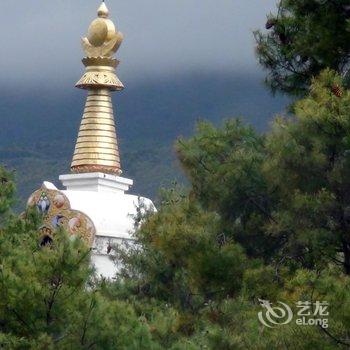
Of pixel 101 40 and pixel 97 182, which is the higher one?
pixel 101 40

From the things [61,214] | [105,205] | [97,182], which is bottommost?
[61,214]

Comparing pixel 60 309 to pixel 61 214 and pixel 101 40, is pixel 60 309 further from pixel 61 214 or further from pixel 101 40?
pixel 101 40

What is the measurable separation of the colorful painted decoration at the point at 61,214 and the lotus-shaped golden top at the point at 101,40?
5251 millimetres

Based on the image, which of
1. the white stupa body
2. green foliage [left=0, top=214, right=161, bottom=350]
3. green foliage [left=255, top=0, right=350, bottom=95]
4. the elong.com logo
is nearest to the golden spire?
the white stupa body

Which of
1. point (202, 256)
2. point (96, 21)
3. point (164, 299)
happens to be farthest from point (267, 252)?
point (96, 21)

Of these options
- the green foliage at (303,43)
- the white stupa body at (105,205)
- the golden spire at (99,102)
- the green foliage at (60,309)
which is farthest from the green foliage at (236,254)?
the golden spire at (99,102)

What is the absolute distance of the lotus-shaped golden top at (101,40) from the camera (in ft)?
134

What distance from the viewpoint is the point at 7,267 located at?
1744cm

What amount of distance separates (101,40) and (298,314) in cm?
2727

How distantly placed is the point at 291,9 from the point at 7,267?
149 inches

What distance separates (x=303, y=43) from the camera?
16.3 metres

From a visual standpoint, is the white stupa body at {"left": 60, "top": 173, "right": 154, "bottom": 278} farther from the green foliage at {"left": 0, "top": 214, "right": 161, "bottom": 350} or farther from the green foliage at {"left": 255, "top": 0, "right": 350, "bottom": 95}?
the green foliage at {"left": 255, "top": 0, "right": 350, "bottom": 95}

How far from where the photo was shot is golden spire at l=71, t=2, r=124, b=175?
40.1 m

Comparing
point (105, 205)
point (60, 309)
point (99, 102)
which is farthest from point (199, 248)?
point (99, 102)
